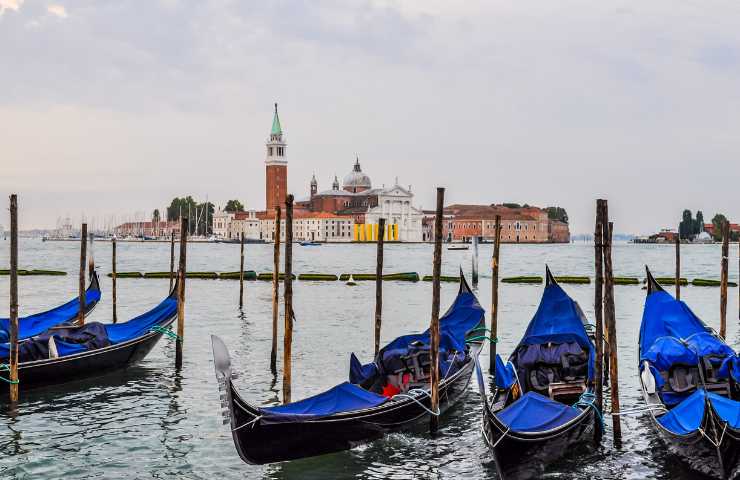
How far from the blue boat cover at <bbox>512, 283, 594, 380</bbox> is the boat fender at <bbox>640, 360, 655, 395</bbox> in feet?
2.33

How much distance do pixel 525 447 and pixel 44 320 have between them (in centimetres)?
703

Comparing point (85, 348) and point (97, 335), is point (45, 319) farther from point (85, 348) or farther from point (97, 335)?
point (85, 348)

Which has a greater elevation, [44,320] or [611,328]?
[611,328]

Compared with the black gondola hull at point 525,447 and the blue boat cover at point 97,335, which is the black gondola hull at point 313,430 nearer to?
the black gondola hull at point 525,447

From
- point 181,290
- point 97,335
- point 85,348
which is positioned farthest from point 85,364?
point 181,290

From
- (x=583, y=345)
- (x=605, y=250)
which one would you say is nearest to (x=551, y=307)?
(x=583, y=345)

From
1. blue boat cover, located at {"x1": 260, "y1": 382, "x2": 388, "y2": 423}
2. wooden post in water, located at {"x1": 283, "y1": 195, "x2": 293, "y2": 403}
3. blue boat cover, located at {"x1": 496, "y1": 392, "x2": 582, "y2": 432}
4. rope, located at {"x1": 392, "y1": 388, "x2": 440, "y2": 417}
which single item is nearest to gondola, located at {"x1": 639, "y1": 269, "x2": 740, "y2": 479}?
blue boat cover, located at {"x1": 496, "y1": 392, "x2": 582, "y2": 432}

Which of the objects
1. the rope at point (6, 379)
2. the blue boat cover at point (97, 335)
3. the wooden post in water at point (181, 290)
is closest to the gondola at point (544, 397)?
the wooden post in water at point (181, 290)

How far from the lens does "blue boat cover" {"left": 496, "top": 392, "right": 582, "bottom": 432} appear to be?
5930mm

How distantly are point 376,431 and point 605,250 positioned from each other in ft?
7.64

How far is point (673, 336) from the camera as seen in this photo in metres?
8.04

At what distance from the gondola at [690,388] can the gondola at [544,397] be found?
548 millimetres

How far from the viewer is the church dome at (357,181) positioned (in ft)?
367

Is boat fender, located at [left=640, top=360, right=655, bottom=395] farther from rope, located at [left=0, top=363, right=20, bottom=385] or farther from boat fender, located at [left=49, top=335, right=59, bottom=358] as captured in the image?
boat fender, located at [left=49, top=335, right=59, bottom=358]
